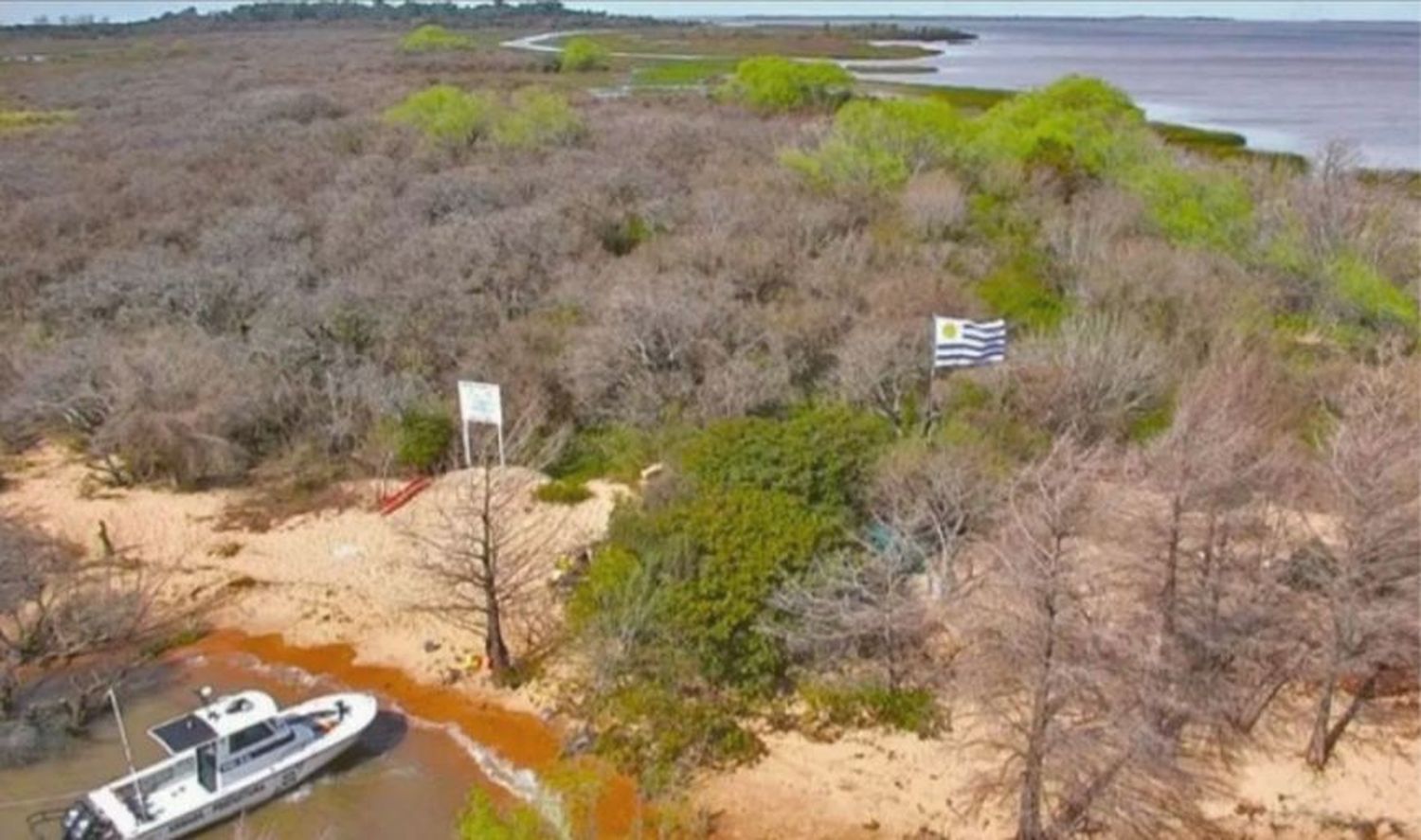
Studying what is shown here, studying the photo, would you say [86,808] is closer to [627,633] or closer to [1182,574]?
[627,633]

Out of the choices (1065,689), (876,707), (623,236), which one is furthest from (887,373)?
(623,236)

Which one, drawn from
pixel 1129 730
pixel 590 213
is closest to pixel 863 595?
pixel 1129 730

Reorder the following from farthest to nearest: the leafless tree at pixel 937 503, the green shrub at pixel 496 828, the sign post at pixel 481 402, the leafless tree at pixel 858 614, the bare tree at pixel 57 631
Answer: the sign post at pixel 481 402 < the leafless tree at pixel 937 503 < the bare tree at pixel 57 631 < the leafless tree at pixel 858 614 < the green shrub at pixel 496 828

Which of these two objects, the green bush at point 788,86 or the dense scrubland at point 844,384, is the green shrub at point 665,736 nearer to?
the dense scrubland at point 844,384

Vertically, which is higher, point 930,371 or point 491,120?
point 491,120

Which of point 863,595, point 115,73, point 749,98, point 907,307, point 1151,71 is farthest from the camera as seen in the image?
point 1151,71

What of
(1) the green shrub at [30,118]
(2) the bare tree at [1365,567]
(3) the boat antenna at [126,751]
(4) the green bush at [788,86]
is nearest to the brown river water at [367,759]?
(3) the boat antenna at [126,751]

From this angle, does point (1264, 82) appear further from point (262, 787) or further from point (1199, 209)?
point (262, 787)
